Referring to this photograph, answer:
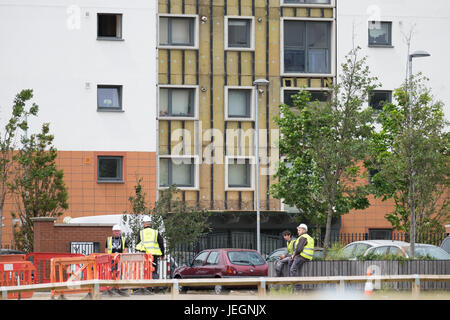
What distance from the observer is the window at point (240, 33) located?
42531 mm

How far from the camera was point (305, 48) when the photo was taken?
4312 centimetres

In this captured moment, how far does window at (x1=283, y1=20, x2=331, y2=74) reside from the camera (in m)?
43.0

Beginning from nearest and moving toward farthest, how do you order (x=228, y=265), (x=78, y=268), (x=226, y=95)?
1. (x=78, y=268)
2. (x=228, y=265)
3. (x=226, y=95)

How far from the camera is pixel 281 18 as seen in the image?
42656mm

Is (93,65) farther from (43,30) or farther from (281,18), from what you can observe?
(281,18)

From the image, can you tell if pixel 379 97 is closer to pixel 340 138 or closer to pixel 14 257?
pixel 340 138

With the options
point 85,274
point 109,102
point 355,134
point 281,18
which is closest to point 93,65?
point 109,102

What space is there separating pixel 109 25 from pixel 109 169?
6.60 m

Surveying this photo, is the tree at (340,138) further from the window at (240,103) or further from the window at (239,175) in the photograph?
the window at (240,103)

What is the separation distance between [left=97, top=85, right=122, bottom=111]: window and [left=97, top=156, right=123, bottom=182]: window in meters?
2.28

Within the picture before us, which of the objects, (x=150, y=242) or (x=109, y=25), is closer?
(x=150, y=242)

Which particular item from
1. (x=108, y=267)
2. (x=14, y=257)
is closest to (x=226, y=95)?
(x=14, y=257)

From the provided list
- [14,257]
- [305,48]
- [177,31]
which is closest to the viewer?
[14,257]

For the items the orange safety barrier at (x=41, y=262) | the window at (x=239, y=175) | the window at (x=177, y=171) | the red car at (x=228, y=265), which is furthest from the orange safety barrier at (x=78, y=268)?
the window at (x=239, y=175)
